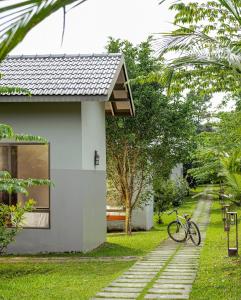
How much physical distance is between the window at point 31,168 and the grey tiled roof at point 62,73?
4.75ft

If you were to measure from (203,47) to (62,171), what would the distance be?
16.4ft

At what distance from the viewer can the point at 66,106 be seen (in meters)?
12.1

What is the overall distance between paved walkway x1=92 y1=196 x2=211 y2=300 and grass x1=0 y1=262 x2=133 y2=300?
23 cm

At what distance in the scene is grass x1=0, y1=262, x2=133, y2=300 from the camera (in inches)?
290

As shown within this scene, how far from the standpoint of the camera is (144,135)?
1728 centimetres

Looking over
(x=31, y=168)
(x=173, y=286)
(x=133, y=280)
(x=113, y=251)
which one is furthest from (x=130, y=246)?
(x=173, y=286)

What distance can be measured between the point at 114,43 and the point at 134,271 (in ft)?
32.5

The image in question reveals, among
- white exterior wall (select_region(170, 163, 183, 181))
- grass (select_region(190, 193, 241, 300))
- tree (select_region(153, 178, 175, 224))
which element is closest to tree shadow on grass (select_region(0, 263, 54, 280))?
grass (select_region(190, 193, 241, 300))

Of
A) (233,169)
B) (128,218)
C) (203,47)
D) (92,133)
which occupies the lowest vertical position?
(128,218)

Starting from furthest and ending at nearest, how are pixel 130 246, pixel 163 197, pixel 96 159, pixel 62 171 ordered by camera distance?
pixel 163 197 < pixel 130 246 < pixel 96 159 < pixel 62 171

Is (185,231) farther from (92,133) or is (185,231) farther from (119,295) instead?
(119,295)

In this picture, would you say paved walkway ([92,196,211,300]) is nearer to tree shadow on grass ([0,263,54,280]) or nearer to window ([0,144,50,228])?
tree shadow on grass ([0,263,54,280])

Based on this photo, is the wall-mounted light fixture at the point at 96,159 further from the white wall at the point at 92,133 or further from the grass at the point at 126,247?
the grass at the point at 126,247

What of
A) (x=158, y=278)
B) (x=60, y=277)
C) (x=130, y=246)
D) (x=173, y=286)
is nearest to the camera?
(x=173, y=286)
